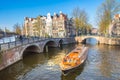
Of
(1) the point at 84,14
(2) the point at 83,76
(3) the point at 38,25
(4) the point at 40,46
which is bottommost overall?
(2) the point at 83,76

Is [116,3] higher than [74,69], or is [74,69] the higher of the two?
[116,3]

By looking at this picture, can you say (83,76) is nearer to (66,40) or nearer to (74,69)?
(74,69)

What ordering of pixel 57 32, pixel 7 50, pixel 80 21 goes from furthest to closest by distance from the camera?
pixel 57 32, pixel 80 21, pixel 7 50

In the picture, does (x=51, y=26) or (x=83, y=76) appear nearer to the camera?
(x=83, y=76)

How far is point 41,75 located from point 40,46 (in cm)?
1737

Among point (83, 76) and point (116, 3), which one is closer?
point (83, 76)

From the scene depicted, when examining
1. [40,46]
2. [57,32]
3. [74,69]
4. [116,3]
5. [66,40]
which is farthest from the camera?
[57,32]

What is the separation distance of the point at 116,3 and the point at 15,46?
125 feet

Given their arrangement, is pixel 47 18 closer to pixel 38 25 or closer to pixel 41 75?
pixel 38 25

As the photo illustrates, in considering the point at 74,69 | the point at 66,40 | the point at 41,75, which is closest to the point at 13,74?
the point at 41,75

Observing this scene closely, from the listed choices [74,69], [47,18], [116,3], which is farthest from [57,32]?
[74,69]

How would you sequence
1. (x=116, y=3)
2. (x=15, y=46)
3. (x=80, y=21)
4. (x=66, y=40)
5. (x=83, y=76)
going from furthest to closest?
(x=80, y=21) < (x=66, y=40) < (x=116, y=3) < (x=15, y=46) < (x=83, y=76)

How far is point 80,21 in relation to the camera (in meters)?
61.4

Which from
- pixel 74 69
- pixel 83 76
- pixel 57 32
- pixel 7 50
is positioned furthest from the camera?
pixel 57 32
